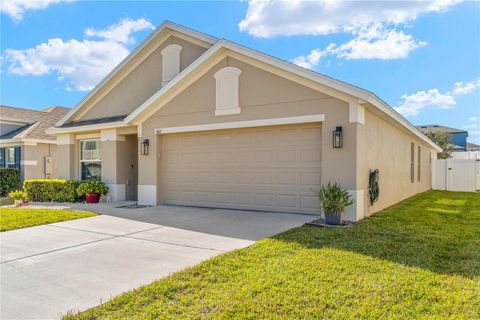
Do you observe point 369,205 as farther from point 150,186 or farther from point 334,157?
point 150,186

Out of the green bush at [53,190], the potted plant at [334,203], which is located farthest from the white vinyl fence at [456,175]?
the green bush at [53,190]

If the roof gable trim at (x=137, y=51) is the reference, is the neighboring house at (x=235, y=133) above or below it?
below

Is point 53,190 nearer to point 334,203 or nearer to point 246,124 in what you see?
point 246,124

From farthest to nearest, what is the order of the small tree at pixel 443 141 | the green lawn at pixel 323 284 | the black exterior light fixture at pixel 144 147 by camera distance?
the small tree at pixel 443 141, the black exterior light fixture at pixel 144 147, the green lawn at pixel 323 284

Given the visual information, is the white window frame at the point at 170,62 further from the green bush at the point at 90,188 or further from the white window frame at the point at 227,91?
the green bush at the point at 90,188

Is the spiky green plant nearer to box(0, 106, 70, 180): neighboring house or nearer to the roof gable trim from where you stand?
the roof gable trim

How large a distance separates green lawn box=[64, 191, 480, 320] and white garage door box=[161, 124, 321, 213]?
2.87 meters

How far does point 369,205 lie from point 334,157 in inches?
76.1

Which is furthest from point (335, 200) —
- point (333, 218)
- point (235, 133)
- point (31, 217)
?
point (31, 217)

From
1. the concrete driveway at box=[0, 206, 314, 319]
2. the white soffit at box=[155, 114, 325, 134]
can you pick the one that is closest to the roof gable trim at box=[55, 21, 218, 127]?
the white soffit at box=[155, 114, 325, 134]

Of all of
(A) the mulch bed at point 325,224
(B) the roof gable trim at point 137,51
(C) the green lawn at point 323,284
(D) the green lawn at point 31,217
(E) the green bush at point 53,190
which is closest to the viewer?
(C) the green lawn at point 323,284

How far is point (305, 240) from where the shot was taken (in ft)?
19.2

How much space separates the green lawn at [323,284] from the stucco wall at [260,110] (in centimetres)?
246

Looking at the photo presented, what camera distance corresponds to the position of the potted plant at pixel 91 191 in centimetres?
1183
